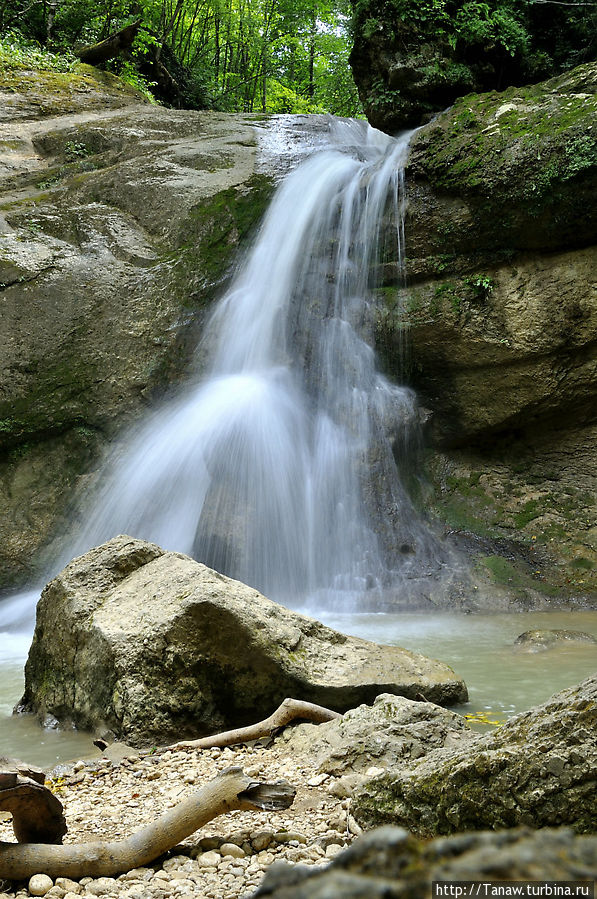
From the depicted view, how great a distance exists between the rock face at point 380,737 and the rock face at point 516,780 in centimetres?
96

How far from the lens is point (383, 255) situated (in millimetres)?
10844

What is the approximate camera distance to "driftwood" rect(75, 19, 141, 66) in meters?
15.9

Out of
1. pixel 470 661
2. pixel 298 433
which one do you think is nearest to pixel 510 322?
pixel 298 433

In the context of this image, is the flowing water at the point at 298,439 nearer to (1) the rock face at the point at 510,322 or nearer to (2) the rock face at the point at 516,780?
(1) the rock face at the point at 510,322

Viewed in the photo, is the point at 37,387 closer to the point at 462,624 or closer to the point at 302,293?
the point at 302,293

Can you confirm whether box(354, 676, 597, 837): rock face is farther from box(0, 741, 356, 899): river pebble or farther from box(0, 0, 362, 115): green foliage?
box(0, 0, 362, 115): green foliage

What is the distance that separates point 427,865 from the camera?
1.90ft

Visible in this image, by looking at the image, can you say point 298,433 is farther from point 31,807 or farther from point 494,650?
point 31,807

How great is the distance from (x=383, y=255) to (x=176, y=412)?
4.05m

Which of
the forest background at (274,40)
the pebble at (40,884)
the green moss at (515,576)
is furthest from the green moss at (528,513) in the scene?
the pebble at (40,884)

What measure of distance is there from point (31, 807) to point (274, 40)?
26746 millimetres

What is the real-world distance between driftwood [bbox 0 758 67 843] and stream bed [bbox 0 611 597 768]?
162cm

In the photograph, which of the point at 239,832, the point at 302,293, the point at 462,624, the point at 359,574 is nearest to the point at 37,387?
the point at 302,293

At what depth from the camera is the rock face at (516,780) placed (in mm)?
1683
